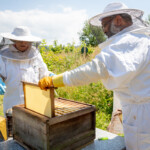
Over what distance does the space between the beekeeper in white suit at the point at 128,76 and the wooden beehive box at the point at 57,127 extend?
1.00 feet

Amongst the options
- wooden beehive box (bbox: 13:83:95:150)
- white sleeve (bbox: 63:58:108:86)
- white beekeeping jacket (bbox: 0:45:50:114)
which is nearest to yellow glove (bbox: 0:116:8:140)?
wooden beehive box (bbox: 13:83:95:150)

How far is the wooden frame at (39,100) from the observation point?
4.64 feet

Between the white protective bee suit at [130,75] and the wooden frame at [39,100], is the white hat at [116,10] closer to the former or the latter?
the white protective bee suit at [130,75]

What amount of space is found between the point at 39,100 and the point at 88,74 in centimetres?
53

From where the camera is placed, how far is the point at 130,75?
130 cm

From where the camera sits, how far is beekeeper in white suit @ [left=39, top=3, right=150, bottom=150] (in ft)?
4.31

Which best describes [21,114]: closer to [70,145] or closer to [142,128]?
[70,145]

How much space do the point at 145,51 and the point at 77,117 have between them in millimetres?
853

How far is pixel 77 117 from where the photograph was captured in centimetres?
162

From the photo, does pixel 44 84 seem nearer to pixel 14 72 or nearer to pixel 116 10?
pixel 116 10

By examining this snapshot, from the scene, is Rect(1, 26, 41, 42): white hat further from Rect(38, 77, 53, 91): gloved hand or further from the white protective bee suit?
the white protective bee suit

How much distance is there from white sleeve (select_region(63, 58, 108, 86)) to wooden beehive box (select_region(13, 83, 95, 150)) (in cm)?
32

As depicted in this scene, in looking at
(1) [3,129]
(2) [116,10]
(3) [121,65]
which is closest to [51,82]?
(3) [121,65]

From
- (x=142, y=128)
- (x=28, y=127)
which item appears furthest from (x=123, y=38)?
(x=28, y=127)
